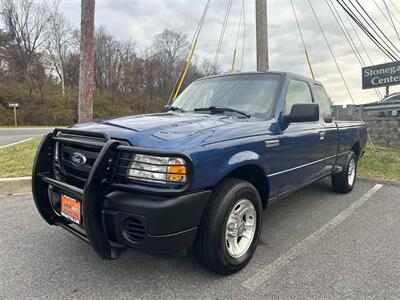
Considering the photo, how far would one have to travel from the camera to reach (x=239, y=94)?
3.47 meters

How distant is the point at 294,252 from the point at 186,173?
5.55 feet

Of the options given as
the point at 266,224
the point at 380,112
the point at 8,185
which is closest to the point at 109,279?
the point at 266,224

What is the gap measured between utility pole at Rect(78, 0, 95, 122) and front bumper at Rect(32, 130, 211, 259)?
531cm

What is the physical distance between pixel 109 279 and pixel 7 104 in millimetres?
35419

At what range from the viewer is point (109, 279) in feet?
8.28

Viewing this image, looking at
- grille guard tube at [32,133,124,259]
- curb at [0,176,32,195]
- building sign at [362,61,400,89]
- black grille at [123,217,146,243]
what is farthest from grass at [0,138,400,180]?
building sign at [362,61,400,89]

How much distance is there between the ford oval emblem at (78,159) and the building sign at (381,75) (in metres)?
13.3

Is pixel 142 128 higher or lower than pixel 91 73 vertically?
lower

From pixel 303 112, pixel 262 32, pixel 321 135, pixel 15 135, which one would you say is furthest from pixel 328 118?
pixel 15 135

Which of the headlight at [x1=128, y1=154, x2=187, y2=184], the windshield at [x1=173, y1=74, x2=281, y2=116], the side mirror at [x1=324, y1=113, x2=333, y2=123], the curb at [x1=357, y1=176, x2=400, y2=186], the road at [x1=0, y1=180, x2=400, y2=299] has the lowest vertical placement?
the road at [x1=0, y1=180, x2=400, y2=299]

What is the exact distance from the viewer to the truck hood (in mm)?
2217

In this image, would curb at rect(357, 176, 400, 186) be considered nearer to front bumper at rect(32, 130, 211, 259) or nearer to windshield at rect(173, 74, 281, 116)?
windshield at rect(173, 74, 281, 116)

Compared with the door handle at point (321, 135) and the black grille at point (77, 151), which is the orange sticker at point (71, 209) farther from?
the door handle at point (321, 135)

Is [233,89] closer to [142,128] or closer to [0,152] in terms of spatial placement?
[142,128]
